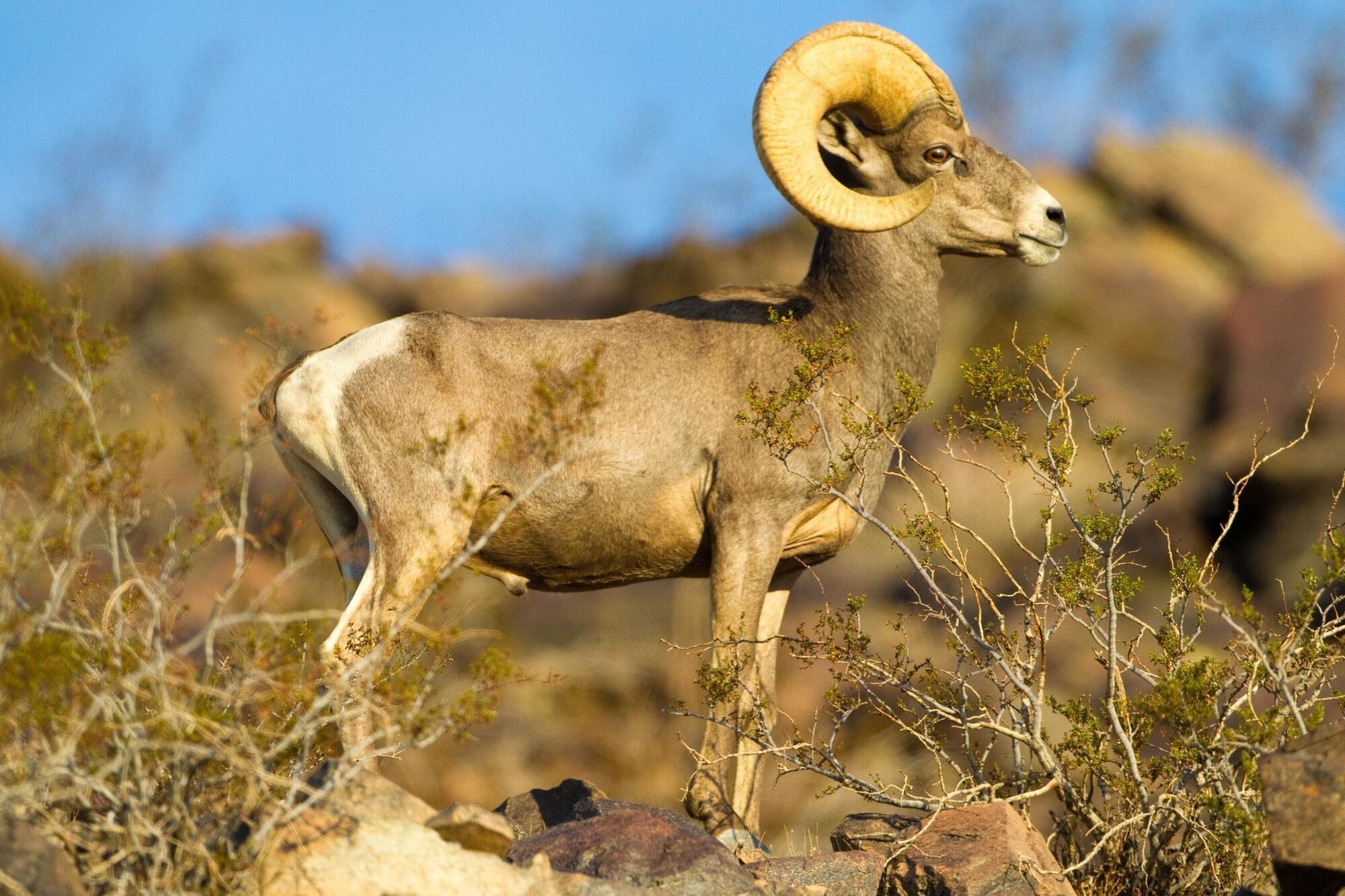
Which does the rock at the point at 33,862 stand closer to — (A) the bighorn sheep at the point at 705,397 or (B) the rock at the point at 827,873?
(A) the bighorn sheep at the point at 705,397

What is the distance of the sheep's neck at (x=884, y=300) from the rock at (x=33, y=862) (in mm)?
4653

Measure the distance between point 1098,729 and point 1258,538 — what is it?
17152mm

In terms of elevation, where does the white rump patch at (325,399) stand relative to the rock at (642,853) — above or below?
above

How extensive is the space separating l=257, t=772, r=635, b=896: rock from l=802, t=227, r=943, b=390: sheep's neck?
365cm

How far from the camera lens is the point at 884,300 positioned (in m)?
8.16

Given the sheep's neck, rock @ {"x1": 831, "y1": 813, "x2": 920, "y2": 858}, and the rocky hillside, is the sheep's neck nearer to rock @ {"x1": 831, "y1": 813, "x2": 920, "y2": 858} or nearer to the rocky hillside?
rock @ {"x1": 831, "y1": 813, "x2": 920, "y2": 858}

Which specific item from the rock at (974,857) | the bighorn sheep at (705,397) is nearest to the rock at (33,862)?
the bighorn sheep at (705,397)

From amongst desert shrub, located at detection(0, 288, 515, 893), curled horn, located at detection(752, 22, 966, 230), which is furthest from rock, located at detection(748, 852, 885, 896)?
curled horn, located at detection(752, 22, 966, 230)

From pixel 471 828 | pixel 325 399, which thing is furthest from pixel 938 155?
pixel 471 828

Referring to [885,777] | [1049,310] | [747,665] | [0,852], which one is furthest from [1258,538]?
[0,852]

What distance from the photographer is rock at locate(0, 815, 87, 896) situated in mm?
4500

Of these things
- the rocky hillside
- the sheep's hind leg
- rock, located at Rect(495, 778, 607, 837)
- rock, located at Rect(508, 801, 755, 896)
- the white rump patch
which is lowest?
the rocky hillside

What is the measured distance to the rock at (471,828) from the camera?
519cm

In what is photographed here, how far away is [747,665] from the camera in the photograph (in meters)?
7.65
